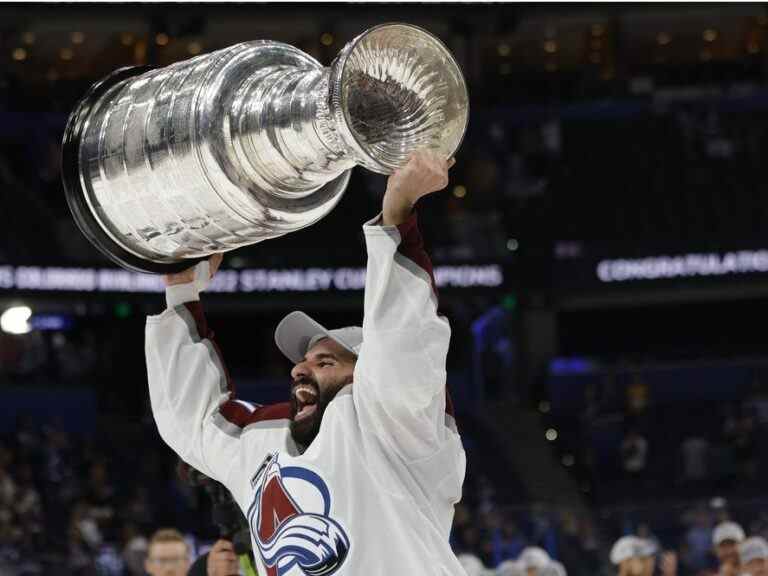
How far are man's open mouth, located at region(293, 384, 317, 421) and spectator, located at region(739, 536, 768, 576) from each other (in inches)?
169

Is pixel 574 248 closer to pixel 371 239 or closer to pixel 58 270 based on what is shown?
pixel 58 270

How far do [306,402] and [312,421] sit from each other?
5cm

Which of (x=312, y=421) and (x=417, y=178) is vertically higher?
(x=417, y=178)

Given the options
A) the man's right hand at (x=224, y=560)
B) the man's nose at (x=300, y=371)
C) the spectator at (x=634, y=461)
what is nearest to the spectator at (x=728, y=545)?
the man's right hand at (x=224, y=560)

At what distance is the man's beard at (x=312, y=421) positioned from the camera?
3031 millimetres

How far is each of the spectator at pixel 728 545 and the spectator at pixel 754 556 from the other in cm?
3

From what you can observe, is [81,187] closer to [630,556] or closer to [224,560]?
[224,560]

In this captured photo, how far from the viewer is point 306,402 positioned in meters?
3.06

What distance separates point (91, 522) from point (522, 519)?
4.42 metres

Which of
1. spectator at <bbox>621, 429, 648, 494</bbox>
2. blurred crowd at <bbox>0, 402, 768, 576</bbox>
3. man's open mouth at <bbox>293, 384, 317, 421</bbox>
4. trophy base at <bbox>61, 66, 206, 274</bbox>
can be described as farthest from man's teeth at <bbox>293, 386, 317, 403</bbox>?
Result: spectator at <bbox>621, 429, 648, 494</bbox>

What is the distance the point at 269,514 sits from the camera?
302cm

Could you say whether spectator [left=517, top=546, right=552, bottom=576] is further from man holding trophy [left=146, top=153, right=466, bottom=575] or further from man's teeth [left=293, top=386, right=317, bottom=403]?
man's teeth [left=293, top=386, right=317, bottom=403]

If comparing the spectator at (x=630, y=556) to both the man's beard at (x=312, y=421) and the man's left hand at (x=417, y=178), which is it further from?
the man's left hand at (x=417, y=178)

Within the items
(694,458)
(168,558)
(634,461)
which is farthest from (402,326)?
(694,458)
